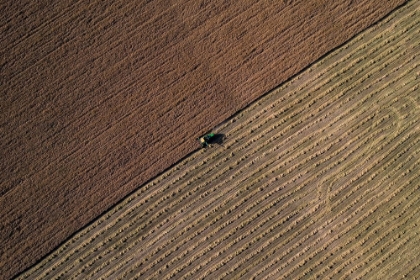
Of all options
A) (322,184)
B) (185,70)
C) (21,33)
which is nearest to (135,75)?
(185,70)

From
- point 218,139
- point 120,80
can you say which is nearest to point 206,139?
point 218,139

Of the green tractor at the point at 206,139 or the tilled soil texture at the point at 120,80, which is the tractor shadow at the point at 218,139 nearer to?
the green tractor at the point at 206,139

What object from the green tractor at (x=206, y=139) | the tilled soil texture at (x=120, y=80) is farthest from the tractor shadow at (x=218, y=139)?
the tilled soil texture at (x=120, y=80)

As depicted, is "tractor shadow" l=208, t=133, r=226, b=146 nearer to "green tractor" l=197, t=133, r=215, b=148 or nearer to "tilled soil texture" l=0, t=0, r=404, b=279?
"green tractor" l=197, t=133, r=215, b=148

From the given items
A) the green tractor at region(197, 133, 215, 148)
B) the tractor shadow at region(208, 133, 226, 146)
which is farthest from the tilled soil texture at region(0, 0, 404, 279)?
the tractor shadow at region(208, 133, 226, 146)

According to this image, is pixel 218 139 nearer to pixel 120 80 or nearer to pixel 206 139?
pixel 206 139

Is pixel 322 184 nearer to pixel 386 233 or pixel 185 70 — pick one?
pixel 386 233

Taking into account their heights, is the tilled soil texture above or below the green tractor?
above

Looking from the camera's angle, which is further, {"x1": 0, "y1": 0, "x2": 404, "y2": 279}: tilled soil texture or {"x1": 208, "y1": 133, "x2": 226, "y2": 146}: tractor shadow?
{"x1": 208, "y1": 133, "x2": 226, "y2": 146}: tractor shadow

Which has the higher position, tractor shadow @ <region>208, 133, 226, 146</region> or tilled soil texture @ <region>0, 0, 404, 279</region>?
tilled soil texture @ <region>0, 0, 404, 279</region>
